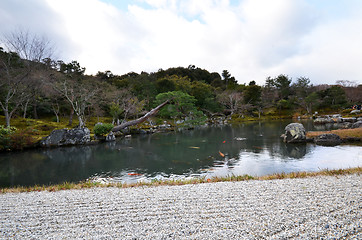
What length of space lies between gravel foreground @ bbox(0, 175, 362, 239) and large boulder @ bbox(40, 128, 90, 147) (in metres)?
11.3

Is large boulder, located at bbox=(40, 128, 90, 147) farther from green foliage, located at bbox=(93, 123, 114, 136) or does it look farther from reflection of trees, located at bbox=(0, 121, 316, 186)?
reflection of trees, located at bbox=(0, 121, 316, 186)

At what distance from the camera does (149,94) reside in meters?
30.4

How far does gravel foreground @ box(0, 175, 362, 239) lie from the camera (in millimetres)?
2930

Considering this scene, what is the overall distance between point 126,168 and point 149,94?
22.4 m

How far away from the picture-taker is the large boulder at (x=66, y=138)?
15.0 meters

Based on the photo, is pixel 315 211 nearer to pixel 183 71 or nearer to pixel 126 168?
pixel 126 168

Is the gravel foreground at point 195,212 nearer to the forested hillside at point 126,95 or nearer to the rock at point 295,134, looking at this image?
the rock at point 295,134

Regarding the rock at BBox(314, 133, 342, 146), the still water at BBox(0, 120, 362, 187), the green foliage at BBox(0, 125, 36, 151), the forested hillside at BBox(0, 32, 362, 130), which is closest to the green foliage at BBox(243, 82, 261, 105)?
the forested hillside at BBox(0, 32, 362, 130)

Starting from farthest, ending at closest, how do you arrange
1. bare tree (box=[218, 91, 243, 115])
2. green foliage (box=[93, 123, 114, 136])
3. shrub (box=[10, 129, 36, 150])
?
bare tree (box=[218, 91, 243, 115])
green foliage (box=[93, 123, 114, 136])
shrub (box=[10, 129, 36, 150])

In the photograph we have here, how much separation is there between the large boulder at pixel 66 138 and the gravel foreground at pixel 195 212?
37.2ft

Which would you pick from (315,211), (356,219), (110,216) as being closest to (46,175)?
Answer: (110,216)

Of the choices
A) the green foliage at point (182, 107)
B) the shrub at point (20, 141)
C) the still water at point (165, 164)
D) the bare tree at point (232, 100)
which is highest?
the bare tree at point (232, 100)

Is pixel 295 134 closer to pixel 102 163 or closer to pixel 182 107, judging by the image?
pixel 182 107

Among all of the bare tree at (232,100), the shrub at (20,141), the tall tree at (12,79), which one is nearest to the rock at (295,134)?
the shrub at (20,141)
